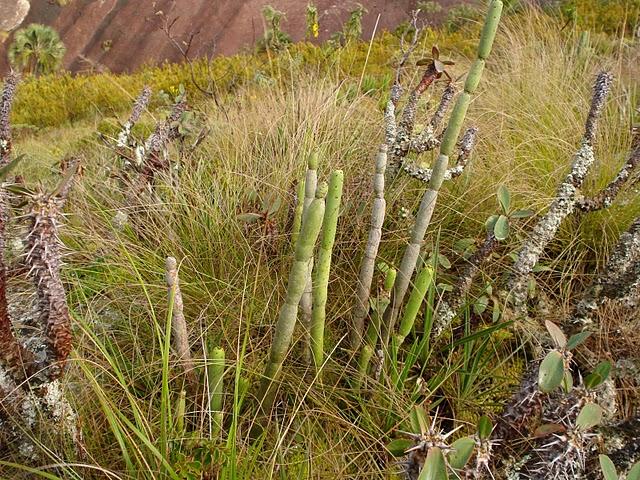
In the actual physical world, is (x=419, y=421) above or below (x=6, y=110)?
above

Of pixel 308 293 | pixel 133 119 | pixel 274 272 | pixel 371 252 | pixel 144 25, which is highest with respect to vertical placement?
pixel 371 252

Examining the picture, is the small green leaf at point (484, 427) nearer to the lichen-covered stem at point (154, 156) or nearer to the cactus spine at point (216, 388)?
the cactus spine at point (216, 388)

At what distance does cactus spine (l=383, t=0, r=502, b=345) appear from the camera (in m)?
1.51

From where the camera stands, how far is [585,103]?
3.35 metres

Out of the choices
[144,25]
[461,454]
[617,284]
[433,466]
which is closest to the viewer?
[433,466]

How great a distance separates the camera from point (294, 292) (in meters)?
1.36

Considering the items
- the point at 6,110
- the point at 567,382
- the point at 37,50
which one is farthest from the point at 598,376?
the point at 37,50

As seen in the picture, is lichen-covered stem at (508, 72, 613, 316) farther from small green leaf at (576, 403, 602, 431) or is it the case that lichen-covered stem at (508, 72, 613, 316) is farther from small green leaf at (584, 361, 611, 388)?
small green leaf at (576, 403, 602, 431)

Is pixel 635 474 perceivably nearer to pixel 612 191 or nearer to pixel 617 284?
pixel 617 284

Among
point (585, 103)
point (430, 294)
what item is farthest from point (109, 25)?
point (430, 294)

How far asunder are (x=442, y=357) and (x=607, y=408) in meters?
0.49

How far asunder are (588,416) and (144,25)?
20.4m

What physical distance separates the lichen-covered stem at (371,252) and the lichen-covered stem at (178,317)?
18.8 inches

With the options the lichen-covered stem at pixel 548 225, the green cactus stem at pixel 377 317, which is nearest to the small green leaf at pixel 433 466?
the green cactus stem at pixel 377 317
